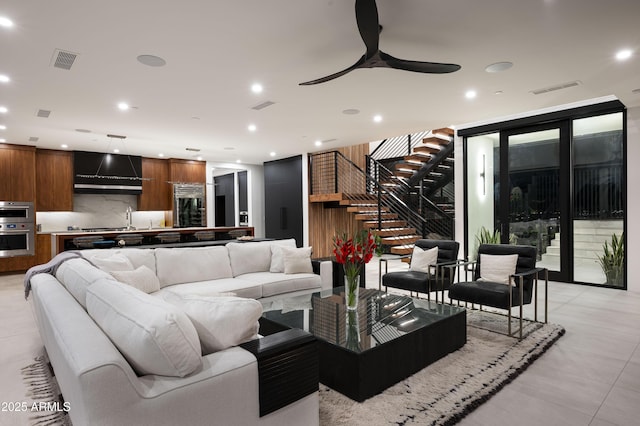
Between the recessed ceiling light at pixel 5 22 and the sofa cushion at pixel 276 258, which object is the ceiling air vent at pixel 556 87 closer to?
the sofa cushion at pixel 276 258

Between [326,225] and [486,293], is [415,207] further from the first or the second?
[486,293]

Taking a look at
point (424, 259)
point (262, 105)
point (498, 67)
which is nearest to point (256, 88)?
point (262, 105)

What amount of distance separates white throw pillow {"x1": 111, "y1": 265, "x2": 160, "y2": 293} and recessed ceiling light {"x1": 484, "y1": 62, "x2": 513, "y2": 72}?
163 inches

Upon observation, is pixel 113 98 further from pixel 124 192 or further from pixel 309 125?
pixel 124 192

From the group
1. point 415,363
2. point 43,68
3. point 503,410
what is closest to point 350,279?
point 415,363

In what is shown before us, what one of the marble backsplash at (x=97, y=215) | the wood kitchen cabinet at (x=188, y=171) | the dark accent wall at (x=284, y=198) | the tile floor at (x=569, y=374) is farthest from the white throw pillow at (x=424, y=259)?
the marble backsplash at (x=97, y=215)

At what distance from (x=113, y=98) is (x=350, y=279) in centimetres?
404

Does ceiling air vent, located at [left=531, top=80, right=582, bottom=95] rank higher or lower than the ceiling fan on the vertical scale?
higher

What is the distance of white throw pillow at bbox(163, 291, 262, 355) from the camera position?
1693mm

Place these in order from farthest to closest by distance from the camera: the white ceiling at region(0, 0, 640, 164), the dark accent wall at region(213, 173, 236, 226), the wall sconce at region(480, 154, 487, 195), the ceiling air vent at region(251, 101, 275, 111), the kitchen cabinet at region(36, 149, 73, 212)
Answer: the dark accent wall at region(213, 173, 236, 226), the kitchen cabinet at region(36, 149, 73, 212), the wall sconce at region(480, 154, 487, 195), the ceiling air vent at region(251, 101, 275, 111), the white ceiling at region(0, 0, 640, 164)

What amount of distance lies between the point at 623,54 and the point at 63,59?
556 cm

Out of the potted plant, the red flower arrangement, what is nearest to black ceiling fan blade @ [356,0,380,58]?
the red flower arrangement

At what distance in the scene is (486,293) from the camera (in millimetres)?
3562

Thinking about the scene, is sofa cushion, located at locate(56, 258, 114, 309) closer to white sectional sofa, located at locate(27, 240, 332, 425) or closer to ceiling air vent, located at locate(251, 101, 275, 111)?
white sectional sofa, located at locate(27, 240, 332, 425)
